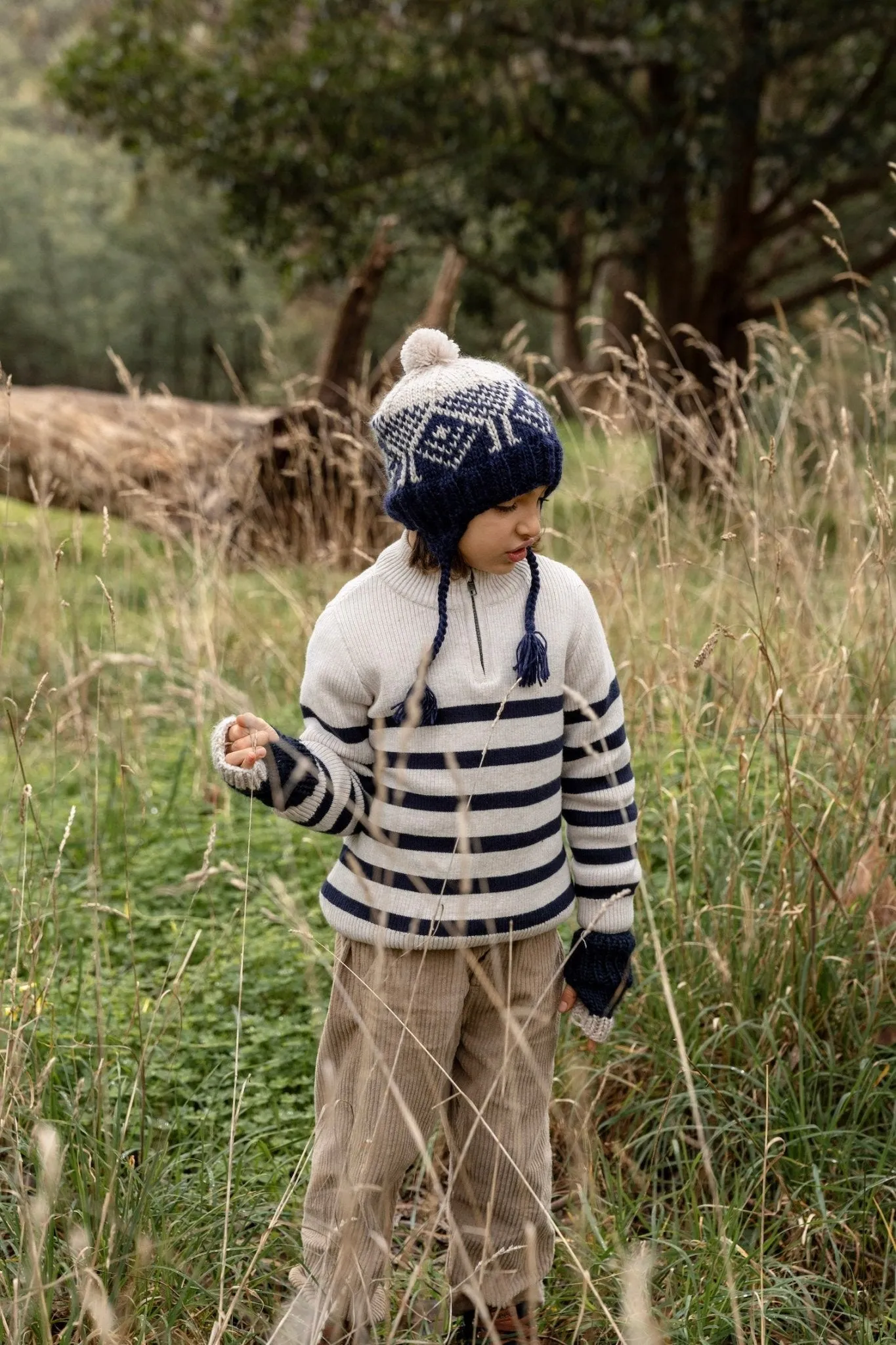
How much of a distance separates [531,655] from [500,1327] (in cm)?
112

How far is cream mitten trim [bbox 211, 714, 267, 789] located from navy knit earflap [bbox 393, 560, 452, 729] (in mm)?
212

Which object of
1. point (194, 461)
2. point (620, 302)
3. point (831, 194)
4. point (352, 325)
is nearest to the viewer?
point (194, 461)

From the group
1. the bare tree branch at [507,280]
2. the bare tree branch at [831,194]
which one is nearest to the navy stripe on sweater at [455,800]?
the bare tree branch at [831,194]

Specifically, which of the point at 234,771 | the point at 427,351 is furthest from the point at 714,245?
the point at 234,771

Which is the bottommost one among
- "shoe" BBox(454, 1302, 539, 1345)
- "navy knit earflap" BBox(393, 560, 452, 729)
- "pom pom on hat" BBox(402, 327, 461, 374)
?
"shoe" BBox(454, 1302, 539, 1345)

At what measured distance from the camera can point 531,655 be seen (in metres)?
1.77

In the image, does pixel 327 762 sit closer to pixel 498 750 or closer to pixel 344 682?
pixel 344 682

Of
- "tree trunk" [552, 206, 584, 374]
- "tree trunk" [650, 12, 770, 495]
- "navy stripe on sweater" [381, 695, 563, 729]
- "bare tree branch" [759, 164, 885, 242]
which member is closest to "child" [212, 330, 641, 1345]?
"navy stripe on sweater" [381, 695, 563, 729]

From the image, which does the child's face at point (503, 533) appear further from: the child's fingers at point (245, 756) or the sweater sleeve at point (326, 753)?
the child's fingers at point (245, 756)

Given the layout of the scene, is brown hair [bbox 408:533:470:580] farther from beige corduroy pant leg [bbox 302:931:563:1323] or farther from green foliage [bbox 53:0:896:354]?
green foliage [bbox 53:0:896:354]

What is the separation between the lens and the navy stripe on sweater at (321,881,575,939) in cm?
179

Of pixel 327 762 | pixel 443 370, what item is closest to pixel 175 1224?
pixel 327 762

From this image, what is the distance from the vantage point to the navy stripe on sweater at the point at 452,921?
1.79 m

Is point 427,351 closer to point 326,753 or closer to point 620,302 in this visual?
point 326,753
